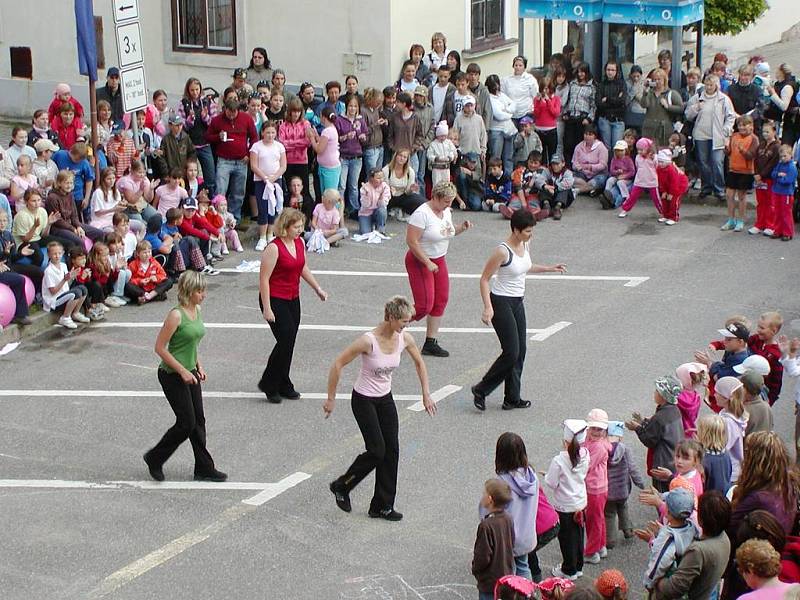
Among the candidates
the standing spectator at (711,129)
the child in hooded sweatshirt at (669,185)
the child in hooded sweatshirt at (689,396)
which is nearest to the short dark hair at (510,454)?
the child in hooded sweatshirt at (689,396)

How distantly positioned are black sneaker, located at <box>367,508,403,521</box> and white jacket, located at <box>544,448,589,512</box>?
4.50ft

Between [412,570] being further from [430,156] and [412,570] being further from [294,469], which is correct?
[430,156]

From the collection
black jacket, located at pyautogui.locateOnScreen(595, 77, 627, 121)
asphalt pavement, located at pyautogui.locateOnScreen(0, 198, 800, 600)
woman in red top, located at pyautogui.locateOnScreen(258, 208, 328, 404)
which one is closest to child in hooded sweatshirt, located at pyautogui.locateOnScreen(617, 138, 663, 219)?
asphalt pavement, located at pyautogui.locateOnScreen(0, 198, 800, 600)

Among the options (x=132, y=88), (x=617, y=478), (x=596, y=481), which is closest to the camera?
(x=596, y=481)

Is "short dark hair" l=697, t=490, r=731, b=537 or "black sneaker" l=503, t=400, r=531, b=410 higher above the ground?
"short dark hair" l=697, t=490, r=731, b=537

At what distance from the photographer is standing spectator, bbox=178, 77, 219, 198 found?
1777 cm

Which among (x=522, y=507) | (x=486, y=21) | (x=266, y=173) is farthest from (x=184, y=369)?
(x=486, y=21)

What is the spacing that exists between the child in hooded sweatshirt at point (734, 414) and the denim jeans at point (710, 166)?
10057mm

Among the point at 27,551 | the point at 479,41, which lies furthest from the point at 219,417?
the point at 479,41

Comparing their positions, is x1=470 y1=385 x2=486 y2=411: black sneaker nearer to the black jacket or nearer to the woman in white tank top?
the woman in white tank top

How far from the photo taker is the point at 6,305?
44.7 ft

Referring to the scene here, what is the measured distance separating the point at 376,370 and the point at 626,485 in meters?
1.87

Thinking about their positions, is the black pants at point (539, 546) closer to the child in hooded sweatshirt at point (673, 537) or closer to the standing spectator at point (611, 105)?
the child in hooded sweatshirt at point (673, 537)

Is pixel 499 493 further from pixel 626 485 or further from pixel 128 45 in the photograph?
pixel 128 45
